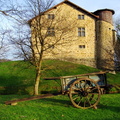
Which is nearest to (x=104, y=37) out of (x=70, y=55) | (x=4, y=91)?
(x=70, y=55)

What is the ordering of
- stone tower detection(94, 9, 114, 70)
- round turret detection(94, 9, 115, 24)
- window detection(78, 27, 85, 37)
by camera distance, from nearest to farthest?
stone tower detection(94, 9, 114, 70), round turret detection(94, 9, 115, 24), window detection(78, 27, 85, 37)

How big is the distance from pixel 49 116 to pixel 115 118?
8.28 feet

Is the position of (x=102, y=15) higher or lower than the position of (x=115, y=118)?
higher

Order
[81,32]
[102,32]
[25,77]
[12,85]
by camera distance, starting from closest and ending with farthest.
A: [12,85] < [25,77] < [102,32] < [81,32]

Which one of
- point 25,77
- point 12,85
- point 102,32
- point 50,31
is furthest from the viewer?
point 102,32

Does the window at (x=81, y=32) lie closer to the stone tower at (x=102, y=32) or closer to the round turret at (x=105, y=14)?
the stone tower at (x=102, y=32)

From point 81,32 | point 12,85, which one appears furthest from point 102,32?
point 12,85

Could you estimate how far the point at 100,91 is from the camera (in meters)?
7.01

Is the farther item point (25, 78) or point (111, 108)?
point (25, 78)

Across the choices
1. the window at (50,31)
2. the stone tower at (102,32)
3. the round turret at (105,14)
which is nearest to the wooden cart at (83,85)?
the window at (50,31)

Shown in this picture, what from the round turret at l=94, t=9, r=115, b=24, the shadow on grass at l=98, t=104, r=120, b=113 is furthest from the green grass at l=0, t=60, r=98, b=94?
the round turret at l=94, t=9, r=115, b=24

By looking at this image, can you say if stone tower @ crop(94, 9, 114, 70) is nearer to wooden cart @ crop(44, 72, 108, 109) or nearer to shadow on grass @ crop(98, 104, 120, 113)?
shadow on grass @ crop(98, 104, 120, 113)

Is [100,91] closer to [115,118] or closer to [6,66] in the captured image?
[115,118]

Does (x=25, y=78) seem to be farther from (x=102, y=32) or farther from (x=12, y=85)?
(x=102, y=32)
